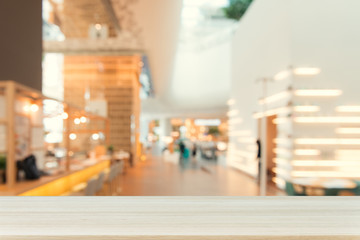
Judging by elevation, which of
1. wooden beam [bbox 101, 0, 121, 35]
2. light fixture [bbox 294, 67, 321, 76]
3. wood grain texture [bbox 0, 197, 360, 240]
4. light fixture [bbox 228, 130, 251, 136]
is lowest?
light fixture [bbox 228, 130, 251, 136]

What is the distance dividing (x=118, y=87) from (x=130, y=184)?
182 inches

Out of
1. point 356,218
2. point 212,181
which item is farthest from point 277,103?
point 356,218

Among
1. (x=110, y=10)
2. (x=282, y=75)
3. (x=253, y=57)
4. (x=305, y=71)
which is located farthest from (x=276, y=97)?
(x=110, y=10)

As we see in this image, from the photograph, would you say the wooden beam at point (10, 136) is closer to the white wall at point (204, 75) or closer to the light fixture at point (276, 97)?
the light fixture at point (276, 97)

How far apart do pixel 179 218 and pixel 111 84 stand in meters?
10.2

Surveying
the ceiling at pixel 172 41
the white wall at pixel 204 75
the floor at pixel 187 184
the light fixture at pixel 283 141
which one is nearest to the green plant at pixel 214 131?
the ceiling at pixel 172 41

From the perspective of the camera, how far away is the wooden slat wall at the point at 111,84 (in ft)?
33.1

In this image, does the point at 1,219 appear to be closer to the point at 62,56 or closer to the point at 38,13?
the point at 38,13

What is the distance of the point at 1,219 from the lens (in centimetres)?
50

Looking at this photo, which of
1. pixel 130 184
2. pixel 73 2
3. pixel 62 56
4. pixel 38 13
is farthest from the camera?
pixel 62 56

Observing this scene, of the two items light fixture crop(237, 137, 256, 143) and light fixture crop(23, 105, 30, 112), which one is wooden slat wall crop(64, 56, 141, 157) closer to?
light fixture crop(237, 137, 256, 143)

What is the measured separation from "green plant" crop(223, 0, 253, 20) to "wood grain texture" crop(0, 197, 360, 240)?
15.1 metres

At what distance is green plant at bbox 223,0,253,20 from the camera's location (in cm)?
1414

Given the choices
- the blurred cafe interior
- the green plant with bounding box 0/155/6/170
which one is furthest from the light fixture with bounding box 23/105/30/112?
the green plant with bounding box 0/155/6/170
